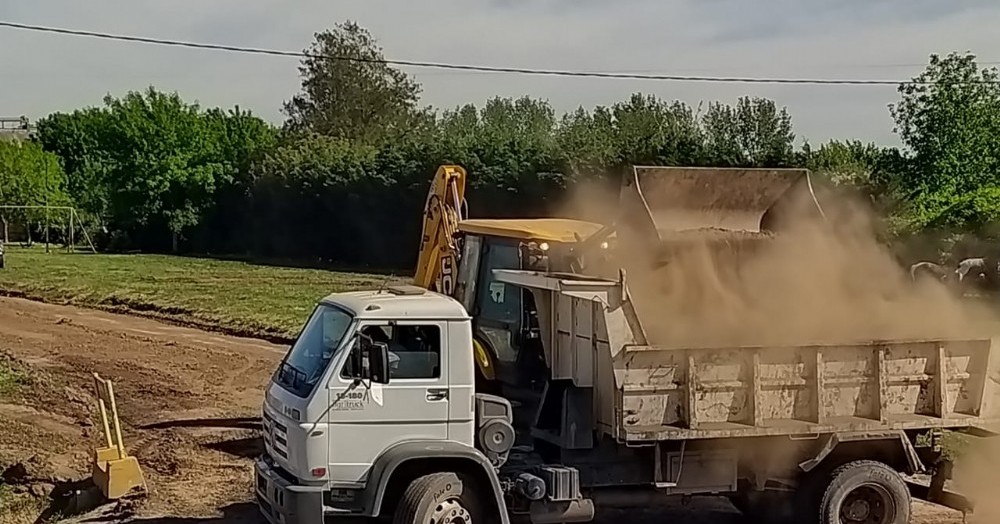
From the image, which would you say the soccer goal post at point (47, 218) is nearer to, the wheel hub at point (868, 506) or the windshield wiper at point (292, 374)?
the windshield wiper at point (292, 374)

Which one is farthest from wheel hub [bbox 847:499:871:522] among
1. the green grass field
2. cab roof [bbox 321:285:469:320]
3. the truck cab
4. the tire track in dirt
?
the green grass field

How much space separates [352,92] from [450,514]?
236ft

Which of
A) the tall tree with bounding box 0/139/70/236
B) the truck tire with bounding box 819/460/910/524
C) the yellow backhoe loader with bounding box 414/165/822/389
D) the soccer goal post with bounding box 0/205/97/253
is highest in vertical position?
the tall tree with bounding box 0/139/70/236

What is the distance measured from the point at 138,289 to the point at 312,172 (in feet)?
75.6

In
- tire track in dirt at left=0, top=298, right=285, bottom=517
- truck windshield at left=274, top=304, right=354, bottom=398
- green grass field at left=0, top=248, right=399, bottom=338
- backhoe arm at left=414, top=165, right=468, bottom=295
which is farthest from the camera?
green grass field at left=0, top=248, right=399, bottom=338

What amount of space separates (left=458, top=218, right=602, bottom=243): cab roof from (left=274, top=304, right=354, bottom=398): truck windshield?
2289 millimetres

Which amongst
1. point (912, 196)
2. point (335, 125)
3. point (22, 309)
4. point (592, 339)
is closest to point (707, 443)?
point (592, 339)

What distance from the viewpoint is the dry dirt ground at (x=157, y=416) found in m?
12.0

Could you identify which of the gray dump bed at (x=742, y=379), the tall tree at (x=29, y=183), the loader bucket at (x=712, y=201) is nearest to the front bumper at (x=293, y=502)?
the gray dump bed at (x=742, y=379)

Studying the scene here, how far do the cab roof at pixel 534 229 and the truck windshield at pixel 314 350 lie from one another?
229 centimetres

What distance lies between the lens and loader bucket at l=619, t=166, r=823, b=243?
11.0 metres

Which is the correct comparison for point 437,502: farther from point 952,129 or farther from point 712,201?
point 952,129

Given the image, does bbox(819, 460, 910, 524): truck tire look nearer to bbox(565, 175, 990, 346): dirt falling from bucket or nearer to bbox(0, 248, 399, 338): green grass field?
bbox(565, 175, 990, 346): dirt falling from bucket

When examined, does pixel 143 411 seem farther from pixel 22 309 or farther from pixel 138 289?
pixel 138 289
